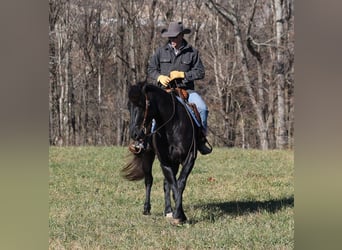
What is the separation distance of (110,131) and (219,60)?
22.8ft

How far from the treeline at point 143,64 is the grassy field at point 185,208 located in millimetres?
12197

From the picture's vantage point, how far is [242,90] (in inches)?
1050

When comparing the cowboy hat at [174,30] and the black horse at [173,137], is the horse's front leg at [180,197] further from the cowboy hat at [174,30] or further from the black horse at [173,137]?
the cowboy hat at [174,30]

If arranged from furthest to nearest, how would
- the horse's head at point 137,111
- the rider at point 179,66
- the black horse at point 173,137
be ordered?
1. the rider at point 179,66
2. the black horse at point 173,137
3. the horse's head at point 137,111

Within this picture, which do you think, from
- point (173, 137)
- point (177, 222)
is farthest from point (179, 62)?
point (177, 222)

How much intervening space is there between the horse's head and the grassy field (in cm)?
114

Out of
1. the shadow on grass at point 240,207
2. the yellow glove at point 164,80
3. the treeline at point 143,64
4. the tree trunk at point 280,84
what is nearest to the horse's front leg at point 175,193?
the shadow on grass at point 240,207

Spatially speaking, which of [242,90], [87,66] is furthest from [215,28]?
[87,66]

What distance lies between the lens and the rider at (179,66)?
6789 mm

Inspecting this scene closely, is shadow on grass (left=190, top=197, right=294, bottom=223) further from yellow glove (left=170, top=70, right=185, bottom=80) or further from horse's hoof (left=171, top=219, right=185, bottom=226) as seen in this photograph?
yellow glove (left=170, top=70, right=185, bottom=80)

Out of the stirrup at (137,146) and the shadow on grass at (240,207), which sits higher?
the stirrup at (137,146)

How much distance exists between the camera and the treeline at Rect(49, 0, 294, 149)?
25.2 metres

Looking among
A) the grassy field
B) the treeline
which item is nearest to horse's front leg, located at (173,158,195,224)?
the grassy field

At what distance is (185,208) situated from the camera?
7.78 meters
